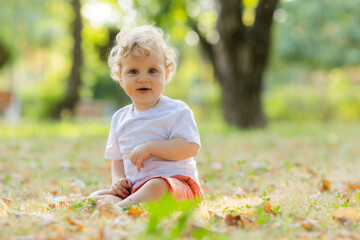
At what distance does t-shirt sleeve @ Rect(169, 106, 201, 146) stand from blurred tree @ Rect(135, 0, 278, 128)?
18.4 feet

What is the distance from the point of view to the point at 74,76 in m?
12.9

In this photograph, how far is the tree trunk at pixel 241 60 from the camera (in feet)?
27.4

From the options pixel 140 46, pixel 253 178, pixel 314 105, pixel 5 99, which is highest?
pixel 140 46

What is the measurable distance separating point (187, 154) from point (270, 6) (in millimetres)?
5657

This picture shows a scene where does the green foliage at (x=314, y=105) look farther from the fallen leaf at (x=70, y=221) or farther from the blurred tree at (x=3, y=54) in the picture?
the fallen leaf at (x=70, y=221)

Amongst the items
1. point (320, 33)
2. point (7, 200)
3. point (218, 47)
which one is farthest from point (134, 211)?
point (320, 33)

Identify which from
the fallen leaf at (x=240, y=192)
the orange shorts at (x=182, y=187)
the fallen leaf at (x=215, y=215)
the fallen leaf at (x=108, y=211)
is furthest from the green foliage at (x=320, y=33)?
the fallen leaf at (x=108, y=211)

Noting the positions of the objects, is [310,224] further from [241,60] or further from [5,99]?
[5,99]

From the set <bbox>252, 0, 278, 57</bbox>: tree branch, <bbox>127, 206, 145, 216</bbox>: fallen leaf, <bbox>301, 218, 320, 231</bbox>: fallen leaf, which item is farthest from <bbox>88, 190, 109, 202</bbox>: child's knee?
<bbox>252, 0, 278, 57</bbox>: tree branch

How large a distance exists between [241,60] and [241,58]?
0.04 meters

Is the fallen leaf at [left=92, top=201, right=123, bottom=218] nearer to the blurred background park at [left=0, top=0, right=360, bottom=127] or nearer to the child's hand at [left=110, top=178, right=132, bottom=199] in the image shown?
the child's hand at [left=110, top=178, right=132, bottom=199]

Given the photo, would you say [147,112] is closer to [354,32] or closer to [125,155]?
[125,155]

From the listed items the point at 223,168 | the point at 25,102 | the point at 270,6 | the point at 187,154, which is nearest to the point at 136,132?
the point at 187,154

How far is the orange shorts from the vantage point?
8.03 feet
